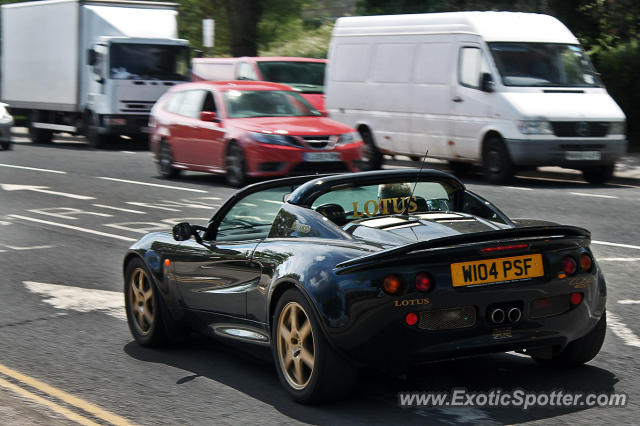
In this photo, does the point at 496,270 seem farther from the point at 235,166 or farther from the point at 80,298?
A: the point at 235,166

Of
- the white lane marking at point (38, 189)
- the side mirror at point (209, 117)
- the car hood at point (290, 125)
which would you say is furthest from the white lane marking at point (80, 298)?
the side mirror at point (209, 117)

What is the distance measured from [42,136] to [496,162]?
1750 cm

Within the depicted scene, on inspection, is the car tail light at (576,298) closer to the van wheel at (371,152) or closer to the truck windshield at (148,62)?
the van wheel at (371,152)

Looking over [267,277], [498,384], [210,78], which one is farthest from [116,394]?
[210,78]

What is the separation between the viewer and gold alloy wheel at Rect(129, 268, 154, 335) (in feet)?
22.8

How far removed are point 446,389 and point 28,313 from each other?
3.68 meters

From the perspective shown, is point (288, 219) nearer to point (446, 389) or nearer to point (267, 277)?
point (267, 277)

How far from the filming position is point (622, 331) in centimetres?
702

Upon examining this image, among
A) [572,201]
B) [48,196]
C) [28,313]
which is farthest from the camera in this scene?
[48,196]

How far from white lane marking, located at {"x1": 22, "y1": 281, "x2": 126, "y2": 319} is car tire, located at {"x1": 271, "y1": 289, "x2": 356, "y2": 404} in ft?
8.70

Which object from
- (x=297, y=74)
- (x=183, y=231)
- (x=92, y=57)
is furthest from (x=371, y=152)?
(x=183, y=231)

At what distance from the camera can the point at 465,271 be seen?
5.12 meters

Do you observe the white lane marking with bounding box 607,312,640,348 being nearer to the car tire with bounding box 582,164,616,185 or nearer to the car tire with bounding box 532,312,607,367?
the car tire with bounding box 532,312,607,367

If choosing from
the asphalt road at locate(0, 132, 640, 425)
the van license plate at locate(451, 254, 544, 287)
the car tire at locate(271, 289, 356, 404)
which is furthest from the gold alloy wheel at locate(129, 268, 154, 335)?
the van license plate at locate(451, 254, 544, 287)
